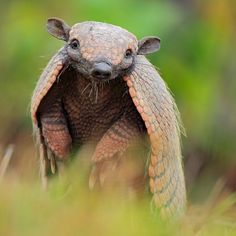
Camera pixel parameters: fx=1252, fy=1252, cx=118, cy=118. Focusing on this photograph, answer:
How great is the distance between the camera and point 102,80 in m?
5.91

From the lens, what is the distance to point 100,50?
5.91m

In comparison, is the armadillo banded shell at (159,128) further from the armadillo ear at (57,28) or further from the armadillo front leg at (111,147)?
the armadillo ear at (57,28)

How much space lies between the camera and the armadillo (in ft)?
20.2

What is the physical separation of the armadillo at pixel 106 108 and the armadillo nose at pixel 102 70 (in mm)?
165

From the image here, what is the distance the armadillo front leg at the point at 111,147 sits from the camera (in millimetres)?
6211

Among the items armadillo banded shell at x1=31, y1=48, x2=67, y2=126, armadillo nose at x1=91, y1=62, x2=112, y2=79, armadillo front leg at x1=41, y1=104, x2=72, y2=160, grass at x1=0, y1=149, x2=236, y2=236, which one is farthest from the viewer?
armadillo front leg at x1=41, y1=104, x2=72, y2=160

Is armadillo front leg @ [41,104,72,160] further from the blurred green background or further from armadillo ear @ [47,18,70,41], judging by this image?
the blurred green background

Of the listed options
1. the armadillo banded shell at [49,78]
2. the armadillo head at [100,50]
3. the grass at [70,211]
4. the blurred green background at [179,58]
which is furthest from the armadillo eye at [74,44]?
the blurred green background at [179,58]

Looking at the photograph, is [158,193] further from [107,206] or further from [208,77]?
[208,77]

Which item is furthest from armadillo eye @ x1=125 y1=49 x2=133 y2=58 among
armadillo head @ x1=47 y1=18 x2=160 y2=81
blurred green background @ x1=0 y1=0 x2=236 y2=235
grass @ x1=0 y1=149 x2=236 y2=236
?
blurred green background @ x1=0 y1=0 x2=236 y2=235

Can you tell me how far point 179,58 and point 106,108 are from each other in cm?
633

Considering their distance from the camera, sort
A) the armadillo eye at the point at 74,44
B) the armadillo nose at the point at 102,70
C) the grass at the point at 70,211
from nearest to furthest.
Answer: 1. the grass at the point at 70,211
2. the armadillo nose at the point at 102,70
3. the armadillo eye at the point at 74,44

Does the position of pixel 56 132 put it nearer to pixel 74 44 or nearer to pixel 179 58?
pixel 74 44

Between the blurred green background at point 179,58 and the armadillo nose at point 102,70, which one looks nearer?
the armadillo nose at point 102,70
